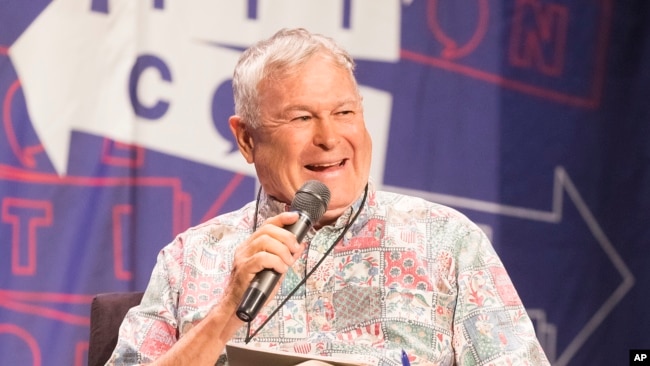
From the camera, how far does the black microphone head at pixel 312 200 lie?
1.64 metres

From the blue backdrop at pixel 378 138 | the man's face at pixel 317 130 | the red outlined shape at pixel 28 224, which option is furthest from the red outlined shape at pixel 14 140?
the man's face at pixel 317 130

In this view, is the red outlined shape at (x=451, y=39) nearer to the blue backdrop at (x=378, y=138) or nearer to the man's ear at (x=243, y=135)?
the blue backdrop at (x=378, y=138)

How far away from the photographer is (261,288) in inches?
60.4

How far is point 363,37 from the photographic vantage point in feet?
9.89

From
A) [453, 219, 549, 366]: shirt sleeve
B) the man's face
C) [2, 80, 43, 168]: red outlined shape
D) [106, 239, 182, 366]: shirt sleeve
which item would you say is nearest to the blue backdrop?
[2, 80, 43, 168]: red outlined shape

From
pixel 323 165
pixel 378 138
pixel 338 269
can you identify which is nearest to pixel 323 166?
pixel 323 165

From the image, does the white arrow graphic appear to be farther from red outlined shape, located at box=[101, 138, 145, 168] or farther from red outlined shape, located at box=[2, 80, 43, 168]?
red outlined shape, located at box=[2, 80, 43, 168]

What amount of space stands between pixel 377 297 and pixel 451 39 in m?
1.35

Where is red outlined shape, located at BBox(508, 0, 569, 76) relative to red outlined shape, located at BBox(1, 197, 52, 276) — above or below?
above

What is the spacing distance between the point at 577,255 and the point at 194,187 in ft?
4.40

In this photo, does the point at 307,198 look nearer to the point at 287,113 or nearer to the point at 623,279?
the point at 287,113

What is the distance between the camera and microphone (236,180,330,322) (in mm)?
1516

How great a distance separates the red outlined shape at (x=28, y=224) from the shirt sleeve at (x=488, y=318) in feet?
4.14

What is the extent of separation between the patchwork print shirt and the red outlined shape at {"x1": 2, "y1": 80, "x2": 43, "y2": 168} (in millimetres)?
724
